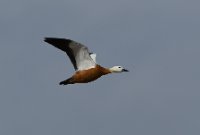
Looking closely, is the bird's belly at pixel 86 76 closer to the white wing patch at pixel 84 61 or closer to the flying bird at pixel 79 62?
the flying bird at pixel 79 62

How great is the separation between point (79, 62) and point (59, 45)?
79.2 inches

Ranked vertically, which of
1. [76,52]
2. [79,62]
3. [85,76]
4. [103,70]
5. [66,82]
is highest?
[76,52]

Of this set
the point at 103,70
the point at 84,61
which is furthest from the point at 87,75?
the point at 103,70

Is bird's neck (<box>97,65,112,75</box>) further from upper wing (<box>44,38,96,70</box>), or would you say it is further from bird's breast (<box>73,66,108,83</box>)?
upper wing (<box>44,38,96,70</box>)

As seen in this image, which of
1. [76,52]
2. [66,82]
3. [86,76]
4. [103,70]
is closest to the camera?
[86,76]

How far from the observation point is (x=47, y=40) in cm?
15738

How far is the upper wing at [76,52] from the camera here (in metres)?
158

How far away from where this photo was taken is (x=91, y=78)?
520 feet

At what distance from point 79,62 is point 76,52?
3.07 feet

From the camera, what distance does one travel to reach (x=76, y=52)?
15862cm

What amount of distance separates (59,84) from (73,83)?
0.97m

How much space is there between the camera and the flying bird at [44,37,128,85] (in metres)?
158

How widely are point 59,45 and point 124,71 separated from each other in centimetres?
595

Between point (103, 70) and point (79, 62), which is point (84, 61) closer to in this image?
point (79, 62)
